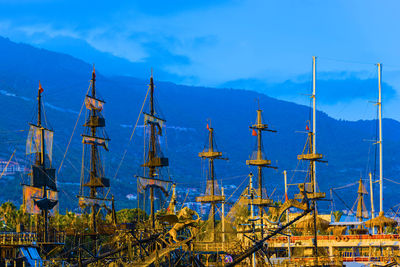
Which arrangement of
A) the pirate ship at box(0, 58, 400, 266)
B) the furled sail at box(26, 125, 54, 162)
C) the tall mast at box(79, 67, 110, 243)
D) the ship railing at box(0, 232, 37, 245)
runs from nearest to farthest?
the pirate ship at box(0, 58, 400, 266), the ship railing at box(0, 232, 37, 245), the furled sail at box(26, 125, 54, 162), the tall mast at box(79, 67, 110, 243)

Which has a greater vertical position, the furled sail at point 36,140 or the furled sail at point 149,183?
the furled sail at point 36,140

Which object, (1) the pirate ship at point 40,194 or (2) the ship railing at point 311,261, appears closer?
(2) the ship railing at point 311,261

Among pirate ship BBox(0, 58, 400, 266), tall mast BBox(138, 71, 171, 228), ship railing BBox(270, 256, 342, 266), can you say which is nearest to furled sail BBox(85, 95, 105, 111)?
pirate ship BBox(0, 58, 400, 266)

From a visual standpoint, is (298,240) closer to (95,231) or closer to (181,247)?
(95,231)

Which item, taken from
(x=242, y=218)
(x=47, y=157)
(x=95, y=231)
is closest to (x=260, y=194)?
(x=242, y=218)

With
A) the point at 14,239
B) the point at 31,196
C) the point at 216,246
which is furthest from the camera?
the point at 31,196

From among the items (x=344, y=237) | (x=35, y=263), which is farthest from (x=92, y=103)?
(x=35, y=263)

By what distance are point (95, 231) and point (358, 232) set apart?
3066 centimetres

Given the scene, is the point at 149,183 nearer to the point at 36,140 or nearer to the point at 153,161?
the point at 153,161

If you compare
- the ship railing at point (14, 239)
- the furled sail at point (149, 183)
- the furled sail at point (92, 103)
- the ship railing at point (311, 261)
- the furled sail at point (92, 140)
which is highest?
the furled sail at point (92, 103)

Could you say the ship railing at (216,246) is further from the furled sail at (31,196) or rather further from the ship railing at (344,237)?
the furled sail at (31,196)

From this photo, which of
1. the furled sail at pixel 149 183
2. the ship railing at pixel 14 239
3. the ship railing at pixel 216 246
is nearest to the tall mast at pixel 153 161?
the furled sail at pixel 149 183

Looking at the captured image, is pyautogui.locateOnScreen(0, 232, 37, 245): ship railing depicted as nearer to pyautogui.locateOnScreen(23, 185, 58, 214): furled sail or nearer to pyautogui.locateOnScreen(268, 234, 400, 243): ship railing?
pyautogui.locateOnScreen(23, 185, 58, 214): furled sail

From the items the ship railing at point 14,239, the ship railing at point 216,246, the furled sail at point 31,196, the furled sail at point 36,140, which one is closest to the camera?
the ship railing at point 14,239
